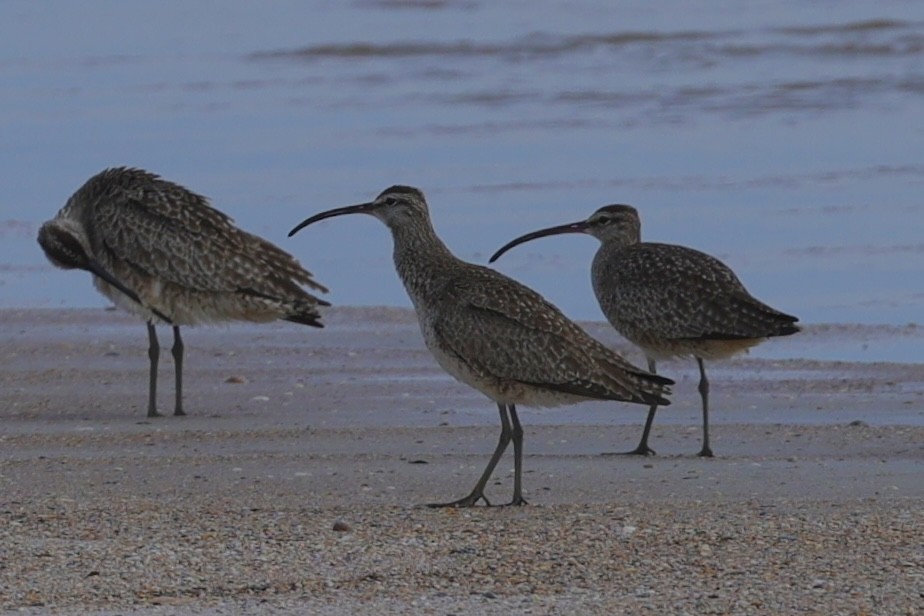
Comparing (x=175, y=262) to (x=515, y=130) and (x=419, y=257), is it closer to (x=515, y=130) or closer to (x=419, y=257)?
(x=419, y=257)

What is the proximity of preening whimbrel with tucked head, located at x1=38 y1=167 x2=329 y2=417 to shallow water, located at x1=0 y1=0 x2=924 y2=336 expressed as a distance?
8.41 feet

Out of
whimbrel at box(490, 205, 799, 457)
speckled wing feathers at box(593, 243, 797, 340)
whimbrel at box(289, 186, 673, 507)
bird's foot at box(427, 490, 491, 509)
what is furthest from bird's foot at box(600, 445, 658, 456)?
bird's foot at box(427, 490, 491, 509)

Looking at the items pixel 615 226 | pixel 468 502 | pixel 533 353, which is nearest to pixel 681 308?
pixel 615 226

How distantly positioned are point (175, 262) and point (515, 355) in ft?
12.6

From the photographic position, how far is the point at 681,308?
11.2m

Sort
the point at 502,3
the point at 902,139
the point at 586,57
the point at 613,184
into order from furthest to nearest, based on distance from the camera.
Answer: the point at 502,3 < the point at 586,57 < the point at 902,139 < the point at 613,184

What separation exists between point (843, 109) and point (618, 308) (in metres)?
12.8

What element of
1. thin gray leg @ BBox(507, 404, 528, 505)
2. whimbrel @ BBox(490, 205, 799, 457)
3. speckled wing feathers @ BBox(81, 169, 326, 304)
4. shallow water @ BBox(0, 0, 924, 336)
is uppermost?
shallow water @ BBox(0, 0, 924, 336)

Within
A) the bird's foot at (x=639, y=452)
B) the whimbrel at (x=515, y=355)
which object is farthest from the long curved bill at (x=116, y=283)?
the whimbrel at (x=515, y=355)

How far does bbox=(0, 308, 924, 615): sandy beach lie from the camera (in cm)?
747

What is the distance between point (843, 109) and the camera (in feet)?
78.4

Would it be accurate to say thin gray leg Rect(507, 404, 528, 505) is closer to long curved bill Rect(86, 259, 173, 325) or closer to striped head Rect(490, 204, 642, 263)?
striped head Rect(490, 204, 642, 263)

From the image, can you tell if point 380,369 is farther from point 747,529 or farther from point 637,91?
point 637,91

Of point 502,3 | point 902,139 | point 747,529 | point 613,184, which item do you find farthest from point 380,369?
point 502,3
